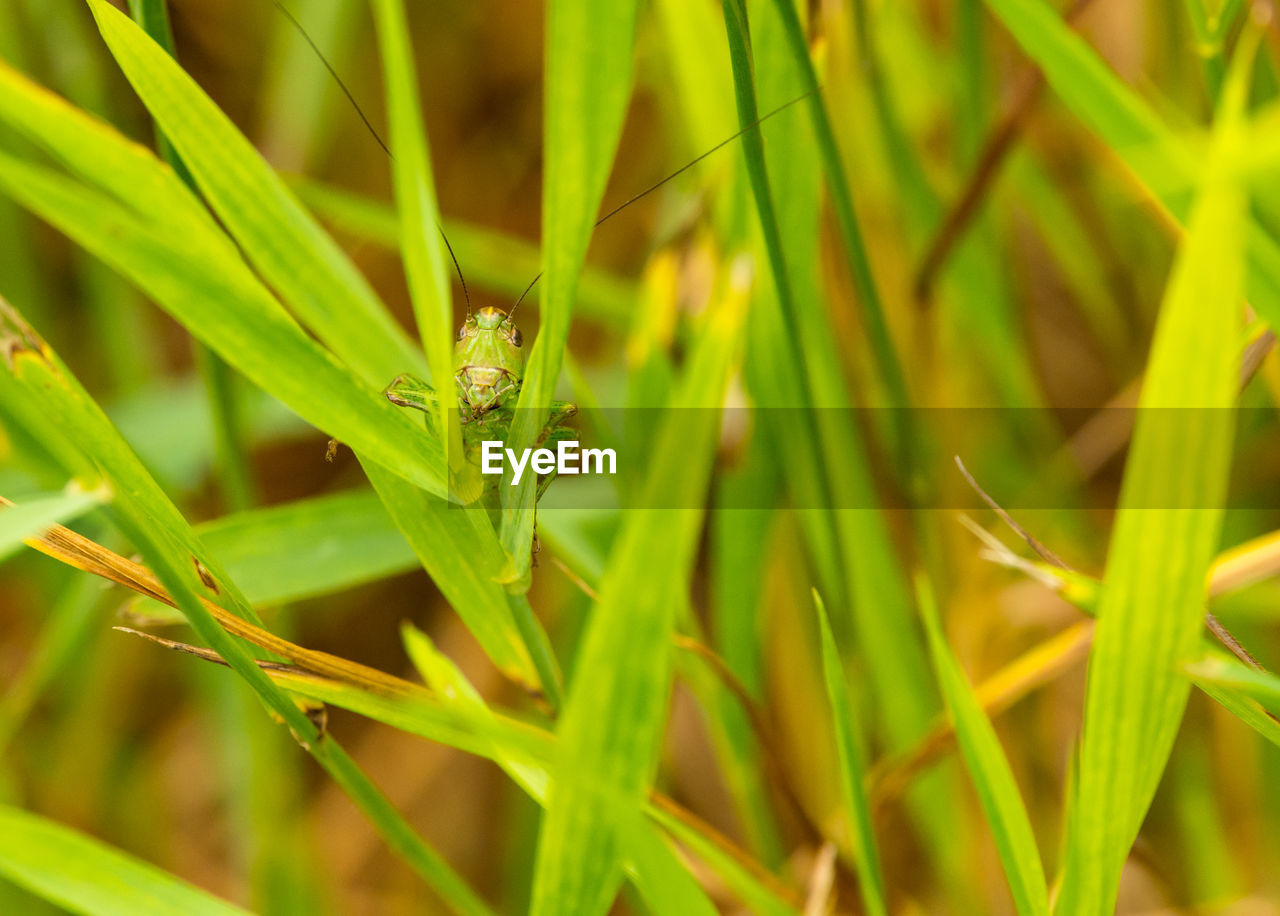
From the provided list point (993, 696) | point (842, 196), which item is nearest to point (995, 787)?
point (993, 696)

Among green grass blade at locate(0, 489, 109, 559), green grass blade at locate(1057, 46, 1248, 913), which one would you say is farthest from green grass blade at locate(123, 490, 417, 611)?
green grass blade at locate(1057, 46, 1248, 913)

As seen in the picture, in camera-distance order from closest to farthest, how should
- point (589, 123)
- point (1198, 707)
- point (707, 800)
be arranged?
point (589, 123)
point (1198, 707)
point (707, 800)

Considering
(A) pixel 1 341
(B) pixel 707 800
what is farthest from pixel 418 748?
(A) pixel 1 341

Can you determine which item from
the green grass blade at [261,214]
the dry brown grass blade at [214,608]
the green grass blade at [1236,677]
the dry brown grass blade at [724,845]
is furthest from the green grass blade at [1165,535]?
the green grass blade at [261,214]

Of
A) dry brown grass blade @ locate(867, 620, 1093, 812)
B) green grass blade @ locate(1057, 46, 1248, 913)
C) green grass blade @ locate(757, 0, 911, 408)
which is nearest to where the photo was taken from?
green grass blade @ locate(1057, 46, 1248, 913)

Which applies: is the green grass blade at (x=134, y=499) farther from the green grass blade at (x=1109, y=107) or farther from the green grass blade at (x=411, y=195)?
the green grass blade at (x=1109, y=107)

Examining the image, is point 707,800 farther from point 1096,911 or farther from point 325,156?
point 325,156

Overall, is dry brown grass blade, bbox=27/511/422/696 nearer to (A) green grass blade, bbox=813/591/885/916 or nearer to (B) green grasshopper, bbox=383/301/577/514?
(B) green grasshopper, bbox=383/301/577/514
